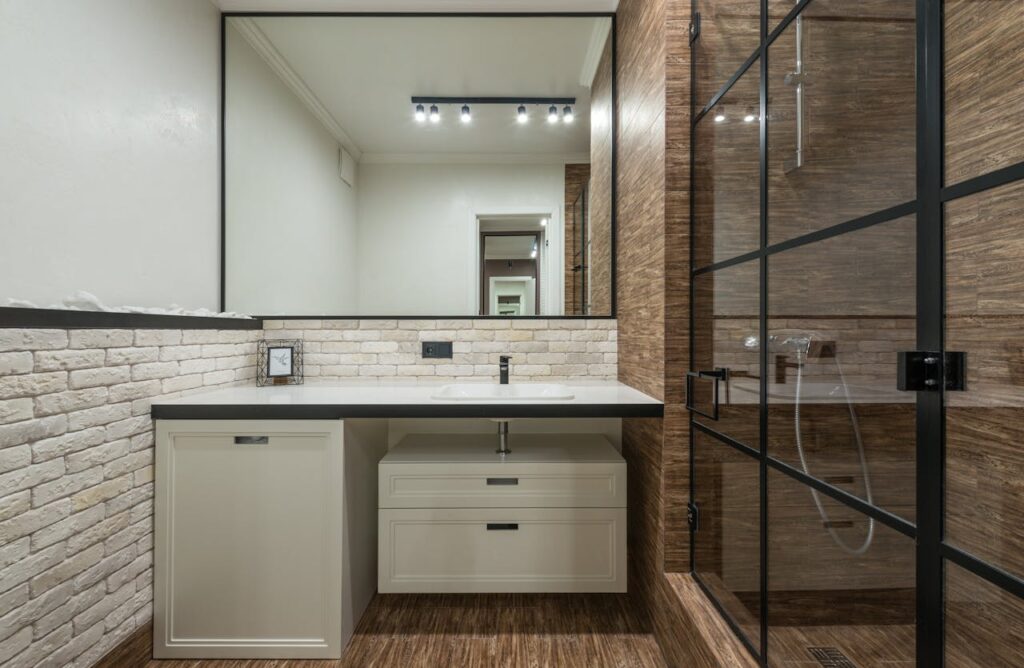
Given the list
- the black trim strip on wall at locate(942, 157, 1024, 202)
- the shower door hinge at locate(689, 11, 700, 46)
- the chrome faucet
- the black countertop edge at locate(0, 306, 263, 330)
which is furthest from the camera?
the chrome faucet

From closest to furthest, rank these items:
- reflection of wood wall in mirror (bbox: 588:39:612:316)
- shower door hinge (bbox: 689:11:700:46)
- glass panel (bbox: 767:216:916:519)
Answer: glass panel (bbox: 767:216:916:519) < shower door hinge (bbox: 689:11:700:46) < reflection of wood wall in mirror (bbox: 588:39:612:316)

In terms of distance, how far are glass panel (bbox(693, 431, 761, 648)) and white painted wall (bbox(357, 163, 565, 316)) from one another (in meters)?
1.06

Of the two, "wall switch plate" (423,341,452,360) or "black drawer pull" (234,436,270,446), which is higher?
"wall switch plate" (423,341,452,360)

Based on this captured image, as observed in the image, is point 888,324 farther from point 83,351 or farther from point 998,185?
point 83,351

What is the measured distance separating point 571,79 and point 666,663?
2.38m

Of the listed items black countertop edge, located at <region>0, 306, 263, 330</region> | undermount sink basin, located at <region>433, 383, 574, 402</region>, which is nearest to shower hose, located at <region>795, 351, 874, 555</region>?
undermount sink basin, located at <region>433, 383, 574, 402</region>

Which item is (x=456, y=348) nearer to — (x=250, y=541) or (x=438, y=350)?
(x=438, y=350)

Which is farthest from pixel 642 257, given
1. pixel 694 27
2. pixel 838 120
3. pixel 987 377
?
pixel 987 377

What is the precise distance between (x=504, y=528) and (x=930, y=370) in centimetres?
139

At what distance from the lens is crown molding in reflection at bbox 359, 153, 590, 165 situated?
223 centimetres

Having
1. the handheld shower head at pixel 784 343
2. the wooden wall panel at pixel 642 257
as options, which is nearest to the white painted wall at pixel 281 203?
the wooden wall panel at pixel 642 257

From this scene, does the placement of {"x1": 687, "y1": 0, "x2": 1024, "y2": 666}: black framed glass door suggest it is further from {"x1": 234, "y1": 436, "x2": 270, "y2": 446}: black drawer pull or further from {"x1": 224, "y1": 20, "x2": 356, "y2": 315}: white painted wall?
{"x1": 224, "y1": 20, "x2": 356, "y2": 315}: white painted wall

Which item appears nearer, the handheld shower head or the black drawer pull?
the handheld shower head

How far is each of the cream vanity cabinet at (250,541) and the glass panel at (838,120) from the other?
1.43 metres
